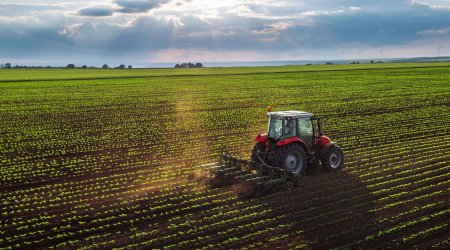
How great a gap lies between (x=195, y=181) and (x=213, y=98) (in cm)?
2850

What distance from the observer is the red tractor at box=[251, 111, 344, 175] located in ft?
46.2

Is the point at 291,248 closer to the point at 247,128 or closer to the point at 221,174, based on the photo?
the point at 221,174

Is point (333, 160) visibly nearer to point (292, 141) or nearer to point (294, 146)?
point (294, 146)

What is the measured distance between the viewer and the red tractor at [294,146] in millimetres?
14078

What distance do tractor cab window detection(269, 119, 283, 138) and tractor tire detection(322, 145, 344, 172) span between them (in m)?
1.78

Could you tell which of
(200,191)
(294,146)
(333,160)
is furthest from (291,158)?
(200,191)

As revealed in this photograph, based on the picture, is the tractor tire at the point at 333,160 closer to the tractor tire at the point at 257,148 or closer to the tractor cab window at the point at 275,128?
the tractor cab window at the point at 275,128

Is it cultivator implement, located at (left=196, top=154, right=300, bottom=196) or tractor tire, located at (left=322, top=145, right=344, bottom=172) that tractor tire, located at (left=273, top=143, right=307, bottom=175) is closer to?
cultivator implement, located at (left=196, top=154, right=300, bottom=196)

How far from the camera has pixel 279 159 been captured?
45.8ft

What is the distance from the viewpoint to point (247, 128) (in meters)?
25.6

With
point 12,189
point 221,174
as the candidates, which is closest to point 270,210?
point 221,174

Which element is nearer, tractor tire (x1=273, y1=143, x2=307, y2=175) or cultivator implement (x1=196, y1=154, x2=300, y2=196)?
cultivator implement (x1=196, y1=154, x2=300, y2=196)

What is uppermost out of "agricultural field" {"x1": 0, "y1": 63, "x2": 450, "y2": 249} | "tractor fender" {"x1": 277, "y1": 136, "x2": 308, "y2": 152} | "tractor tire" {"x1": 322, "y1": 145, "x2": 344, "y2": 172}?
"tractor fender" {"x1": 277, "y1": 136, "x2": 308, "y2": 152}

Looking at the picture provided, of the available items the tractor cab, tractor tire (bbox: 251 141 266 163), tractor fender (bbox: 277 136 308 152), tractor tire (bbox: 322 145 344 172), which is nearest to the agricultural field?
tractor tire (bbox: 322 145 344 172)
